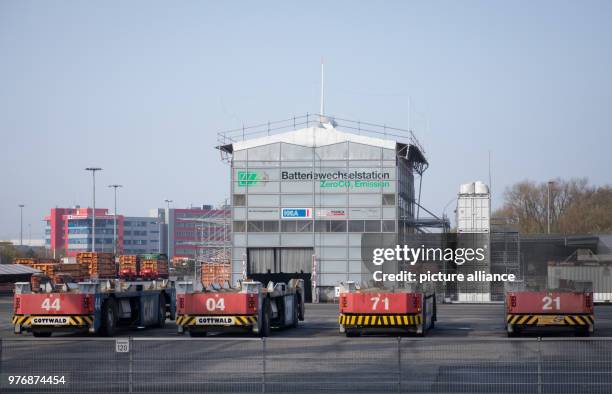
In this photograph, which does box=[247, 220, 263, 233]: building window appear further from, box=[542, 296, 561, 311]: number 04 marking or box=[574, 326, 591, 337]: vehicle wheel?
box=[542, 296, 561, 311]: number 04 marking

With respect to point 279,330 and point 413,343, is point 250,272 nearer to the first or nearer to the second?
point 279,330

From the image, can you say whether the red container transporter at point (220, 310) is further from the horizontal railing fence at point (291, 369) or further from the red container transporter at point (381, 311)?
the horizontal railing fence at point (291, 369)

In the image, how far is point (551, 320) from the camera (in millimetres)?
23203

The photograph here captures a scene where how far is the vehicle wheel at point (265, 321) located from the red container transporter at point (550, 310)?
6.48 m

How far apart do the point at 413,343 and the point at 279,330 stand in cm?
1323

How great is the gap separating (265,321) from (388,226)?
27.5 meters

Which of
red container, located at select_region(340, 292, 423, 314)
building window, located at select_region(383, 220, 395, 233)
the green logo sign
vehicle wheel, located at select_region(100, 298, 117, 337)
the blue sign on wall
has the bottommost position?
vehicle wheel, located at select_region(100, 298, 117, 337)

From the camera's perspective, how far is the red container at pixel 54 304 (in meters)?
23.3

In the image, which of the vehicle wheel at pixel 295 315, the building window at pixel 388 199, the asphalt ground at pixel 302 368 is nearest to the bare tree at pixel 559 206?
the building window at pixel 388 199

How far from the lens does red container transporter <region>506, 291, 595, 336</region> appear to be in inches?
909

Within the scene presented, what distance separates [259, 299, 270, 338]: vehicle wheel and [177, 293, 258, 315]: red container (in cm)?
87

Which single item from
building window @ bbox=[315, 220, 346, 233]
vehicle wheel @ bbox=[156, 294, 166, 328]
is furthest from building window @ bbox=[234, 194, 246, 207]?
vehicle wheel @ bbox=[156, 294, 166, 328]

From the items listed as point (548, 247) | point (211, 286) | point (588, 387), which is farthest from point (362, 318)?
point (548, 247)

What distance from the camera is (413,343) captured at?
576 inches
